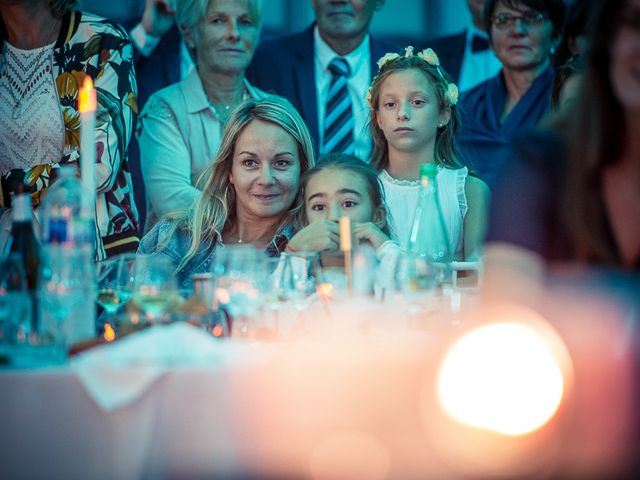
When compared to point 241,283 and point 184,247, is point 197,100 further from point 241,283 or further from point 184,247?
point 241,283

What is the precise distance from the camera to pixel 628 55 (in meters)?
1.55

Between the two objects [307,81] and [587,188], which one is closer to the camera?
[587,188]

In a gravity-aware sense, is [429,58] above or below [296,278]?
above

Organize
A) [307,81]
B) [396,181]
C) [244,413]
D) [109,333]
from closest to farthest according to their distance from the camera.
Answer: [244,413] < [109,333] < [396,181] < [307,81]

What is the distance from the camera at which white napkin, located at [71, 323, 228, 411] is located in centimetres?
150

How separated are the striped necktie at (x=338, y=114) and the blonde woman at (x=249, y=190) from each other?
67 cm

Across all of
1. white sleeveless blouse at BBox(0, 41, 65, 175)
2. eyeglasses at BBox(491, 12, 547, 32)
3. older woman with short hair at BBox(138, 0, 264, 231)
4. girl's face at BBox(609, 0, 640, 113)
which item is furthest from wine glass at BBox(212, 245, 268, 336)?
eyeglasses at BBox(491, 12, 547, 32)

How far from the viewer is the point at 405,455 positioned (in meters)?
1.48

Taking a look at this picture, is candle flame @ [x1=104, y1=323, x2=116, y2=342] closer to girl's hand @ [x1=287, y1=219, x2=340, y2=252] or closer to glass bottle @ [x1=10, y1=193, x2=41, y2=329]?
glass bottle @ [x1=10, y1=193, x2=41, y2=329]

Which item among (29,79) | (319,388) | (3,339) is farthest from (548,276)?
(29,79)

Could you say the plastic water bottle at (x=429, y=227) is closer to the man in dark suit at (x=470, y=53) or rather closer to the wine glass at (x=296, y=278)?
the wine glass at (x=296, y=278)

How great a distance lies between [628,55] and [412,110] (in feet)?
7.86

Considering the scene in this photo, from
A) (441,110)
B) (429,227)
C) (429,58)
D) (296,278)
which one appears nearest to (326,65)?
(429,58)

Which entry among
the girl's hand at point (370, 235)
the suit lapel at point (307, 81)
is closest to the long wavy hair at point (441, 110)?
the suit lapel at point (307, 81)
